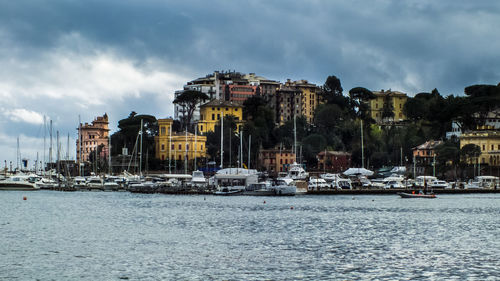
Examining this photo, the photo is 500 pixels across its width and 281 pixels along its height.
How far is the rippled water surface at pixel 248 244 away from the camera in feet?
108

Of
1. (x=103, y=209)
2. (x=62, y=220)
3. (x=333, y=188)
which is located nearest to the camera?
(x=62, y=220)

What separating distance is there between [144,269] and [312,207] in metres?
44.4

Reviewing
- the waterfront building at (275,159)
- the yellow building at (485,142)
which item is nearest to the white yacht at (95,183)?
the waterfront building at (275,159)

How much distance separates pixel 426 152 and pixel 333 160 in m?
17.9

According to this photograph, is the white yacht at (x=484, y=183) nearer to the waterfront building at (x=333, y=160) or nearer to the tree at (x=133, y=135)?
the waterfront building at (x=333, y=160)

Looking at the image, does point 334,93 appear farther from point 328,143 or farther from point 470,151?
point 470,151

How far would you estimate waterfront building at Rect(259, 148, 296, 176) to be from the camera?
495ft

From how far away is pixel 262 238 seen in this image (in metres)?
46.1

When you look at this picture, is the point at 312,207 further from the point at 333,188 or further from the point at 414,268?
the point at 414,268

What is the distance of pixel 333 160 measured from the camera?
5768 inches

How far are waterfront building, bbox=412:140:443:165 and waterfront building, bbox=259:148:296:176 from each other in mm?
24792

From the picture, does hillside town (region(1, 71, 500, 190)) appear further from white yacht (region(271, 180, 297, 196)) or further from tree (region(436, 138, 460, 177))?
white yacht (region(271, 180, 297, 196))

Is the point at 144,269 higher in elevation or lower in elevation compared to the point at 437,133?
lower

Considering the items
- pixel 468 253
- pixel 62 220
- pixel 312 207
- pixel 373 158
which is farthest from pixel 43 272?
pixel 373 158
